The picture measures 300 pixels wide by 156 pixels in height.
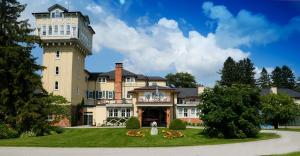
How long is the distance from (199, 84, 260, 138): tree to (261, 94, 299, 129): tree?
20.3 metres

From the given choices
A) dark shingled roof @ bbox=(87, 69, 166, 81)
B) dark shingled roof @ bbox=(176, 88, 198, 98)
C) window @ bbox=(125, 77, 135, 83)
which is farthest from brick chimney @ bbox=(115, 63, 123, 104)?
dark shingled roof @ bbox=(176, 88, 198, 98)

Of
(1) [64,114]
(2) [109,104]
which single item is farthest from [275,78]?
(1) [64,114]

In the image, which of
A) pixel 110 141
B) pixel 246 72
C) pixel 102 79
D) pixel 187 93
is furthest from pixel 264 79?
pixel 110 141

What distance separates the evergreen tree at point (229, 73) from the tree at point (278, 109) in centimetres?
3443

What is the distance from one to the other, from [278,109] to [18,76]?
3506cm

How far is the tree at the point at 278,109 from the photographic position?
172 ft

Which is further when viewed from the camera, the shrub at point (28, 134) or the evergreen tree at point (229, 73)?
the evergreen tree at point (229, 73)

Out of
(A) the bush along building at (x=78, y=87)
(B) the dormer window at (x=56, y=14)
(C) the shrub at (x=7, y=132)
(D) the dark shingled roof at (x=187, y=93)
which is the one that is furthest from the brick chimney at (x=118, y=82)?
(C) the shrub at (x=7, y=132)

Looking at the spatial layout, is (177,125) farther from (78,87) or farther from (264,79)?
(264,79)

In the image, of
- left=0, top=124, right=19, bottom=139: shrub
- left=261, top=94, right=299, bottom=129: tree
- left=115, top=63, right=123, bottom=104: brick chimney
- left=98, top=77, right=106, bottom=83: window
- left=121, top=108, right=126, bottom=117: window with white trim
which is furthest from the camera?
left=98, top=77, right=106, bottom=83: window

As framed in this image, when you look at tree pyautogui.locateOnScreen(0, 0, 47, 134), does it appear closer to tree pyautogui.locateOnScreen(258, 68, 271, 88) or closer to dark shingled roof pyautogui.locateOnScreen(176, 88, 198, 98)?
dark shingled roof pyautogui.locateOnScreen(176, 88, 198, 98)

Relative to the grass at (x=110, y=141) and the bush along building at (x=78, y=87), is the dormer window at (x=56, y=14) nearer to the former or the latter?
the bush along building at (x=78, y=87)

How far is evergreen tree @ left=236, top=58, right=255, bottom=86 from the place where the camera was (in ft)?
297

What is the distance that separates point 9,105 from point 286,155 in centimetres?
2524
